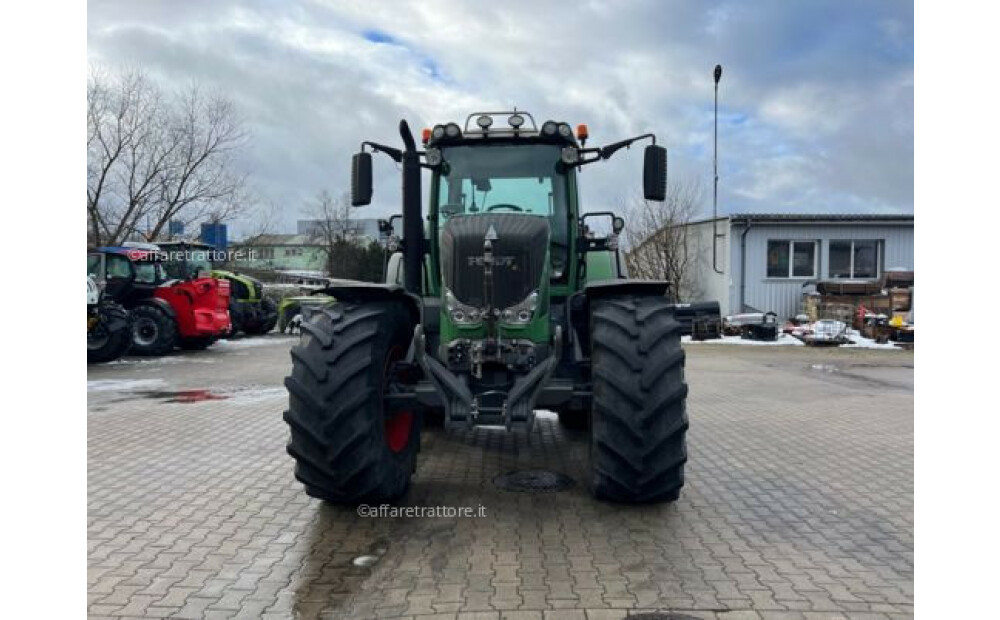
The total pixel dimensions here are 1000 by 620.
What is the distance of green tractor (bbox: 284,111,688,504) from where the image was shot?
4.28 metres

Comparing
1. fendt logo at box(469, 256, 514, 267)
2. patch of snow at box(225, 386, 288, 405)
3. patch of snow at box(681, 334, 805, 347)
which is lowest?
patch of snow at box(225, 386, 288, 405)

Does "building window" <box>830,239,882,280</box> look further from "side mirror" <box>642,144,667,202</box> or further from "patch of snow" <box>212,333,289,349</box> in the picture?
"side mirror" <box>642,144,667,202</box>

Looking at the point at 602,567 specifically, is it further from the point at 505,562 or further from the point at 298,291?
the point at 298,291

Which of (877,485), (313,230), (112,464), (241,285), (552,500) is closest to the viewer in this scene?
(552,500)

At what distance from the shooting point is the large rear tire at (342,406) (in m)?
4.27

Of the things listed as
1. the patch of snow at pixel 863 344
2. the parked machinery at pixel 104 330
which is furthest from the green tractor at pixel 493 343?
the patch of snow at pixel 863 344

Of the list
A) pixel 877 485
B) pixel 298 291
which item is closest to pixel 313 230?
pixel 298 291

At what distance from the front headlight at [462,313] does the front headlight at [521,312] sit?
17cm

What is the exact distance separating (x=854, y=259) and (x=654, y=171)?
1926 cm

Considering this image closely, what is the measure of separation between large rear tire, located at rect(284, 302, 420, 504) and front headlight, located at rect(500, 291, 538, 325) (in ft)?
2.63

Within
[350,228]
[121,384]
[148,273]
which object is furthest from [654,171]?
[350,228]

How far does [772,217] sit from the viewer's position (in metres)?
21.4

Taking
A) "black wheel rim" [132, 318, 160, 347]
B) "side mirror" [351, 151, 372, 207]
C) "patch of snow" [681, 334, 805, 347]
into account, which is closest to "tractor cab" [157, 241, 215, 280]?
"black wheel rim" [132, 318, 160, 347]

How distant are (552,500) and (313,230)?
1213 inches
